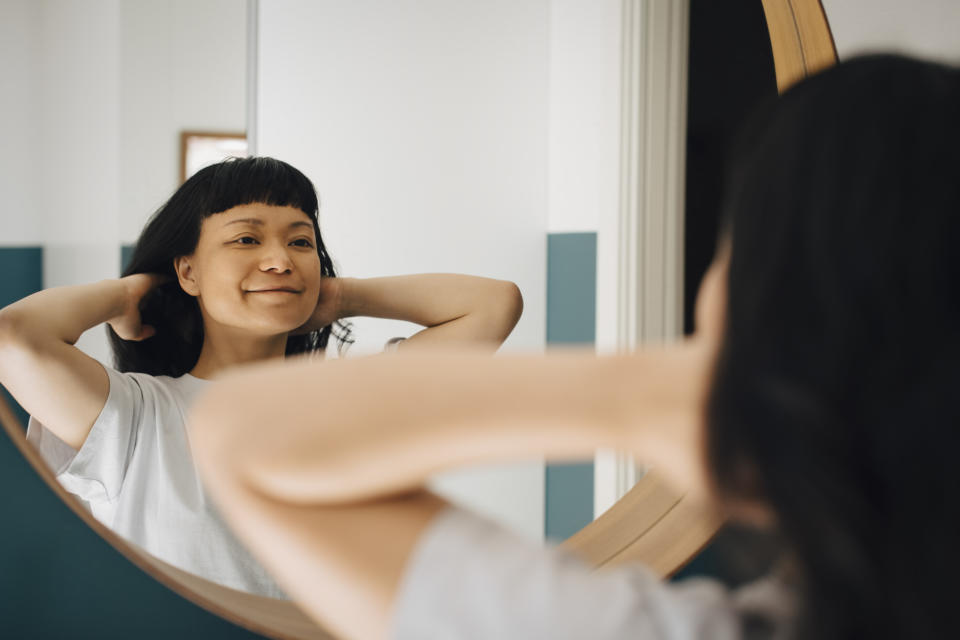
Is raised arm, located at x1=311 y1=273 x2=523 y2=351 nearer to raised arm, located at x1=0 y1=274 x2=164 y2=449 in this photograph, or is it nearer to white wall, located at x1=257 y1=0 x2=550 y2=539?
white wall, located at x1=257 y1=0 x2=550 y2=539

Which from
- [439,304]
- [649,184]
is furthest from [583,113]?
[439,304]

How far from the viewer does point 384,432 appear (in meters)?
0.21

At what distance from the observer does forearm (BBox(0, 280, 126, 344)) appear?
51 centimetres

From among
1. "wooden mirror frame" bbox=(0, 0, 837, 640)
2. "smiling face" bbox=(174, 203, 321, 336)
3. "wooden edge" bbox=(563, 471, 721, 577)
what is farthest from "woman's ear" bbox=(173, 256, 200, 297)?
"wooden edge" bbox=(563, 471, 721, 577)

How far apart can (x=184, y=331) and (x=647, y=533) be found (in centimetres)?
46

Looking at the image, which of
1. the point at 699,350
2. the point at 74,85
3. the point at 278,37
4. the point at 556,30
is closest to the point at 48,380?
the point at 74,85

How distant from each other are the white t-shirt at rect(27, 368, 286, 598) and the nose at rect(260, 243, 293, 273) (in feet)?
0.40

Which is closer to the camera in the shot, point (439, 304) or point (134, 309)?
point (134, 309)

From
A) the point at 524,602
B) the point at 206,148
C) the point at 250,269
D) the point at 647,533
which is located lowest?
the point at 647,533

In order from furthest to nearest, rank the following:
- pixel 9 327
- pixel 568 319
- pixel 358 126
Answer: pixel 568 319, pixel 358 126, pixel 9 327

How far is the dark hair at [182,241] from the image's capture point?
24.3 inches

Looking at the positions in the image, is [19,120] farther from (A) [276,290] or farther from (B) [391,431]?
(B) [391,431]

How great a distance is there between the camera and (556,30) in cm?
92

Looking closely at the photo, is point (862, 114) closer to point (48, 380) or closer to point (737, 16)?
point (48, 380)
